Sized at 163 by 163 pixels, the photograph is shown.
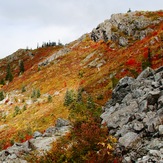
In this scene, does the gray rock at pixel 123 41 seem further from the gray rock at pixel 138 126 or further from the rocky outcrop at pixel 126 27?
the gray rock at pixel 138 126

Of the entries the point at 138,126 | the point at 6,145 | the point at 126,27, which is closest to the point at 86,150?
the point at 138,126

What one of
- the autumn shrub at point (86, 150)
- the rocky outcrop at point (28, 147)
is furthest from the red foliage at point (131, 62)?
the autumn shrub at point (86, 150)

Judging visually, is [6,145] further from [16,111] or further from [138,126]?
[138,126]

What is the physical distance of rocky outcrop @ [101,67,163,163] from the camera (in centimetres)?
1525

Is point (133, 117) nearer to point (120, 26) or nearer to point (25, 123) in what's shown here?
point (25, 123)

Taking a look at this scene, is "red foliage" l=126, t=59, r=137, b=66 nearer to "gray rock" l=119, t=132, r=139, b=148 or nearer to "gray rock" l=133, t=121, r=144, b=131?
"gray rock" l=133, t=121, r=144, b=131

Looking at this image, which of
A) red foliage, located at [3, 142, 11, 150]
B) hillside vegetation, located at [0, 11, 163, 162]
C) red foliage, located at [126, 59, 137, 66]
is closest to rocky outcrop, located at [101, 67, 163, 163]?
red foliage, located at [3, 142, 11, 150]

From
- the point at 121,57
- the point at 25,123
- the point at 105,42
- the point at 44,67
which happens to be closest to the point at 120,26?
the point at 105,42

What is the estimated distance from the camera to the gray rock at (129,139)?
1671 cm

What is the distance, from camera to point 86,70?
7888cm

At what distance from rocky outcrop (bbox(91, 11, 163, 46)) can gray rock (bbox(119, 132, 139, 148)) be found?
68617 mm

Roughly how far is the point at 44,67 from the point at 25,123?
5268 centimetres

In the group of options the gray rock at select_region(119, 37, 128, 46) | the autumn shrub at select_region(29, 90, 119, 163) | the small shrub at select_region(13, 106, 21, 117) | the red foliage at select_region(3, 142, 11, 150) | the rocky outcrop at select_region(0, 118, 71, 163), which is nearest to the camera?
the autumn shrub at select_region(29, 90, 119, 163)

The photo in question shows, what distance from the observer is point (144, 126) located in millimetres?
17625
